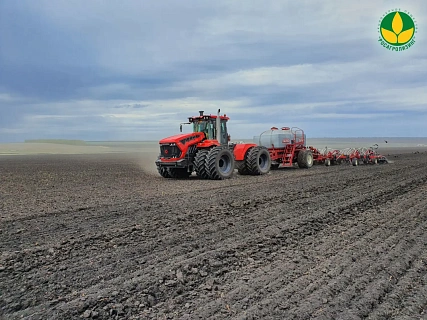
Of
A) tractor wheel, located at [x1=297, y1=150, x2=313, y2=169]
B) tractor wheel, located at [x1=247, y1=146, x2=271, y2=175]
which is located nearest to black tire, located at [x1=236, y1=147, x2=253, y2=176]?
tractor wheel, located at [x1=247, y1=146, x2=271, y2=175]

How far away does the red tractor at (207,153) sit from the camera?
14.1 meters

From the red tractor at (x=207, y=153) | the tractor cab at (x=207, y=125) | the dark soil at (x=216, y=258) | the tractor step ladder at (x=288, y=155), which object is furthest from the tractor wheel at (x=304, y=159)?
the dark soil at (x=216, y=258)

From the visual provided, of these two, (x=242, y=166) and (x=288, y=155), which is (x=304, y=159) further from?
(x=242, y=166)

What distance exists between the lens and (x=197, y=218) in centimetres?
747

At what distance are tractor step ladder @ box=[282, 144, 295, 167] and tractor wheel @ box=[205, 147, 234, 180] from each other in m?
4.83

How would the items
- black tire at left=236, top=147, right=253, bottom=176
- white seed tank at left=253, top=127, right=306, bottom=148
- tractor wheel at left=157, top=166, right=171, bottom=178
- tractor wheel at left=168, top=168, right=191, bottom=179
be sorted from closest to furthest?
tractor wheel at left=168, top=168, right=191, bottom=179 < tractor wheel at left=157, top=166, right=171, bottom=178 < black tire at left=236, top=147, right=253, bottom=176 < white seed tank at left=253, top=127, right=306, bottom=148

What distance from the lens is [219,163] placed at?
1480 cm

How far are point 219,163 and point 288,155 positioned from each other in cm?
523

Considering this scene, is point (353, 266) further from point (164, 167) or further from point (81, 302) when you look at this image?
point (164, 167)

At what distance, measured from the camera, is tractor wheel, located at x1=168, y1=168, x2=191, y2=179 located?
604 inches

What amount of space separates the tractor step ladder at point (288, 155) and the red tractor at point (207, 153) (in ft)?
9.60

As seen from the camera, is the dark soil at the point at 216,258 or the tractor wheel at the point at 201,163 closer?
the dark soil at the point at 216,258

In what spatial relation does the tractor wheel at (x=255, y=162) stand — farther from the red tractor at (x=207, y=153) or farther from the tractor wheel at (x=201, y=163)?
the tractor wheel at (x=201, y=163)

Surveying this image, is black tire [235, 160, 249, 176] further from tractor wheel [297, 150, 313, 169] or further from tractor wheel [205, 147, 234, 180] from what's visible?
tractor wheel [297, 150, 313, 169]
